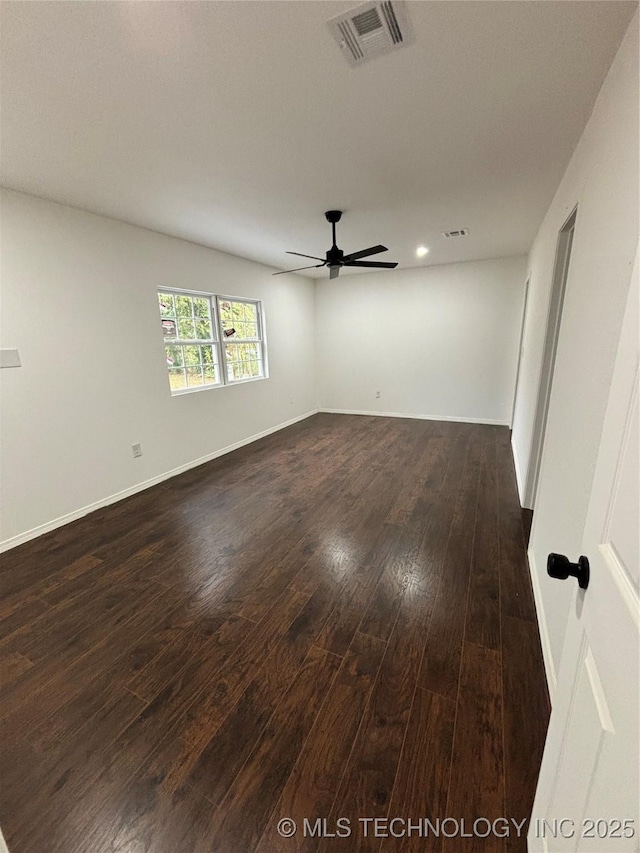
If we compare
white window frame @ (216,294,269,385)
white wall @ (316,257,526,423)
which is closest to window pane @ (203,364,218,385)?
white window frame @ (216,294,269,385)

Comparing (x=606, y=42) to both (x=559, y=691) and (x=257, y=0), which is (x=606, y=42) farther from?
(x=559, y=691)

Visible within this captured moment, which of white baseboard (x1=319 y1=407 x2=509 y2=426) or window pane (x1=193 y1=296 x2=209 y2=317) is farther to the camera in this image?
white baseboard (x1=319 y1=407 x2=509 y2=426)

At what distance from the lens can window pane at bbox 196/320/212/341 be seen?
4207mm

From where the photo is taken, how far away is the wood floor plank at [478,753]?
1082 mm

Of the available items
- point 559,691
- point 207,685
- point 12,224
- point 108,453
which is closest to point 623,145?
point 559,691

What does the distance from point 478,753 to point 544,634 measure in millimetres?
683

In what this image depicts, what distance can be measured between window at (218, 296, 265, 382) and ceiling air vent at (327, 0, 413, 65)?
3.36 meters

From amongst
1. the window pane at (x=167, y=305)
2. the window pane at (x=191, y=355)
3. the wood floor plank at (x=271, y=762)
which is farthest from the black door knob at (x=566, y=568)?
the window pane at (x=191, y=355)

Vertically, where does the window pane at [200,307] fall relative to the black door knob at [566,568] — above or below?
above

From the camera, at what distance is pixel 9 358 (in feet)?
8.22

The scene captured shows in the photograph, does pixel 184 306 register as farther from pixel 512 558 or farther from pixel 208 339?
pixel 512 558

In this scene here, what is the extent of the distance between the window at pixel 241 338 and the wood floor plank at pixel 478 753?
160 inches

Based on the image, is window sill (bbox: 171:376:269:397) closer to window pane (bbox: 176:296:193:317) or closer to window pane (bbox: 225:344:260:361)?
window pane (bbox: 225:344:260:361)

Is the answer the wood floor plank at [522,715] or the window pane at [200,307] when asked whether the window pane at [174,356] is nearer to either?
the window pane at [200,307]
